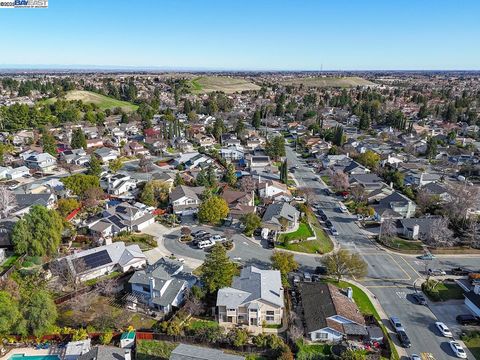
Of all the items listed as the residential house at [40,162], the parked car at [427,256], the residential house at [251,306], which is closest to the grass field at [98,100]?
the residential house at [40,162]

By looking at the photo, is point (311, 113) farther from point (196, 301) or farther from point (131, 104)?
point (196, 301)

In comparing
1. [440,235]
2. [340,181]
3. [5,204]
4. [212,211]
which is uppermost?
[5,204]

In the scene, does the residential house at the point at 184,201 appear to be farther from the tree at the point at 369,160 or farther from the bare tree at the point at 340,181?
the tree at the point at 369,160

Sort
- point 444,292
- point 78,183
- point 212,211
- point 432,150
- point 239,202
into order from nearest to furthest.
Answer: point 444,292 < point 212,211 < point 239,202 < point 78,183 < point 432,150

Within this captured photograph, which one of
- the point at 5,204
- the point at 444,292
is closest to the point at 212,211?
the point at 444,292

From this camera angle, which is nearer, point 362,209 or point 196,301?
point 196,301

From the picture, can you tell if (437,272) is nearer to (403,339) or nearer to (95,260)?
(403,339)

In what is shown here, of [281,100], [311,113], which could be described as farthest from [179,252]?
[281,100]
